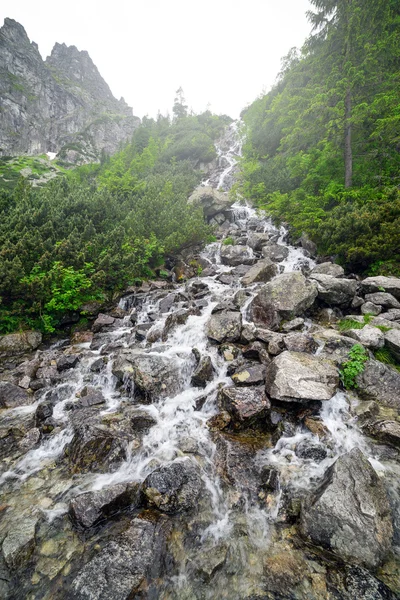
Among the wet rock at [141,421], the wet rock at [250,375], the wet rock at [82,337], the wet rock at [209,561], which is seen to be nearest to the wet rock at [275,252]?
the wet rock at [250,375]

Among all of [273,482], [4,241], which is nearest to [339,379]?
[273,482]

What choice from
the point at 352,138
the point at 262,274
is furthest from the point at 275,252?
the point at 352,138

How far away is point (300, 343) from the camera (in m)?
8.03

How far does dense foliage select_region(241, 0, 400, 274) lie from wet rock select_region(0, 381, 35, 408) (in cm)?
1462

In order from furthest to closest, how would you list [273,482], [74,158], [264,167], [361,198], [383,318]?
1. [74,158]
2. [264,167]
3. [361,198]
4. [383,318]
5. [273,482]

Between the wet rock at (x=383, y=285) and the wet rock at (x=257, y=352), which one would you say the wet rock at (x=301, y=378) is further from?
the wet rock at (x=383, y=285)

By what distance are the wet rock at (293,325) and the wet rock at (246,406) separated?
336 centimetres

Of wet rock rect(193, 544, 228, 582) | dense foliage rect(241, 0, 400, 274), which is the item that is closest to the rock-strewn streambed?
wet rock rect(193, 544, 228, 582)

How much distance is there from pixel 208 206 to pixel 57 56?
164533mm

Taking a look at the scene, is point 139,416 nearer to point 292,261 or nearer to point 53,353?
point 53,353

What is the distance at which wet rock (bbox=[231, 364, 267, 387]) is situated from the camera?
276 inches

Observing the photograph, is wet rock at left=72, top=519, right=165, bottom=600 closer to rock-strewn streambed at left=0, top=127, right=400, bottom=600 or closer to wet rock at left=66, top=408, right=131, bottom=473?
rock-strewn streambed at left=0, top=127, right=400, bottom=600

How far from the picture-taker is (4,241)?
1177 centimetres

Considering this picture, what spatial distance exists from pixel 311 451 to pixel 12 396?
839cm
